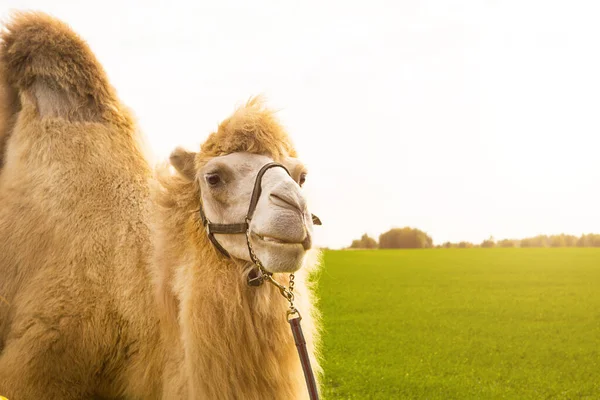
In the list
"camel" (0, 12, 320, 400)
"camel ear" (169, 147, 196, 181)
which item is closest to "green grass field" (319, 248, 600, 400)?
"camel" (0, 12, 320, 400)

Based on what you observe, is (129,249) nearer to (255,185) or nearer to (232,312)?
(232,312)

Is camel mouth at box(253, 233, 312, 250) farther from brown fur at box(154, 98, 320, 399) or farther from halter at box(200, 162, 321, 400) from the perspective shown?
brown fur at box(154, 98, 320, 399)

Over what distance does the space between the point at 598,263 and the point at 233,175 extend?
24.8 m

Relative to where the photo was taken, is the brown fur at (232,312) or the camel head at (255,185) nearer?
the camel head at (255,185)

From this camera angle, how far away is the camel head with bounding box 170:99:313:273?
2.52m

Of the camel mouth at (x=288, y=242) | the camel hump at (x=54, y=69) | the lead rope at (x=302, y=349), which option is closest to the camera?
the camel mouth at (x=288, y=242)

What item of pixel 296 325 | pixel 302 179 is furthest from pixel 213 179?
pixel 296 325

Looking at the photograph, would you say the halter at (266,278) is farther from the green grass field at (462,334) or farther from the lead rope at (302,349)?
the green grass field at (462,334)

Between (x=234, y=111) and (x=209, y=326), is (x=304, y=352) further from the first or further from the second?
(x=234, y=111)

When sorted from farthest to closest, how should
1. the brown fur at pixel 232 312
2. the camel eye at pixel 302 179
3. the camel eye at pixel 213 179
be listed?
the camel eye at pixel 302 179 < the camel eye at pixel 213 179 < the brown fur at pixel 232 312

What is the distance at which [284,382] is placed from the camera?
2.80 metres

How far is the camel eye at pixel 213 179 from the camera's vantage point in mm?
2848

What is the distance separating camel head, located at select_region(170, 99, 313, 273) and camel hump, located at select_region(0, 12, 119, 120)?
4.91ft

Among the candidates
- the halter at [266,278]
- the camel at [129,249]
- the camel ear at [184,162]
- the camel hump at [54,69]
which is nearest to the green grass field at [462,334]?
the halter at [266,278]
